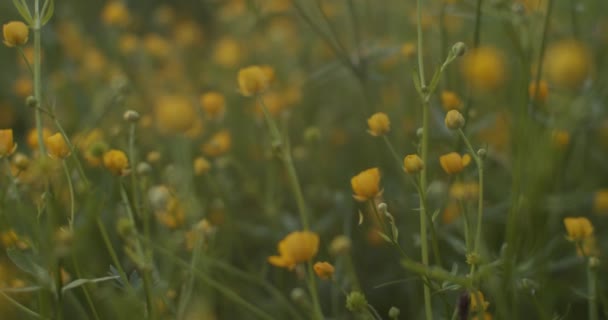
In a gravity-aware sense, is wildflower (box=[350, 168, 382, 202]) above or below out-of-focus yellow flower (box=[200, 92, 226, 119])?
above

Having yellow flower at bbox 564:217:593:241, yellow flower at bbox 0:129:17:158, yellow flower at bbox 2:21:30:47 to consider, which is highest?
yellow flower at bbox 2:21:30:47

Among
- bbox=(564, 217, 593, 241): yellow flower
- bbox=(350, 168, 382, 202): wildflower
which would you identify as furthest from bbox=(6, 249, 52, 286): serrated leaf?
bbox=(564, 217, 593, 241): yellow flower

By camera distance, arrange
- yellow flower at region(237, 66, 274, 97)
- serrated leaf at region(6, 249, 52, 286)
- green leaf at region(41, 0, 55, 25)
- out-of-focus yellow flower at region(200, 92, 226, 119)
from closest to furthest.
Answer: serrated leaf at region(6, 249, 52, 286), green leaf at region(41, 0, 55, 25), yellow flower at region(237, 66, 274, 97), out-of-focus yellow flower at region(200, 92, 226, 119)

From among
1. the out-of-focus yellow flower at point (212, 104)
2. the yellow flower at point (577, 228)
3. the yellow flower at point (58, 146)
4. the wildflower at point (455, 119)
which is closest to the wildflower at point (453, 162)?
the wildflower at point (455, 119)

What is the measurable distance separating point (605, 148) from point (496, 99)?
11.5 inches

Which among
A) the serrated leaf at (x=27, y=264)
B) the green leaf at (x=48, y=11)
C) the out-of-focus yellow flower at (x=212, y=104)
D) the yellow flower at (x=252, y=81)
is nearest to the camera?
the serrated leaf at (x=27, y=264)

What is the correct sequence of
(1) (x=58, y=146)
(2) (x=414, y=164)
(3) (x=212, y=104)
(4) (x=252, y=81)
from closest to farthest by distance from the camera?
(2) (x=414, y=164) < (1) (x=58, y=146) < (4) (x=252, y=81) < (3) (x=212, y=104)

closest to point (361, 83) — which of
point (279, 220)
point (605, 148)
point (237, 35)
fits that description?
point (279, 220)

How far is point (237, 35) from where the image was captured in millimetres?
2389

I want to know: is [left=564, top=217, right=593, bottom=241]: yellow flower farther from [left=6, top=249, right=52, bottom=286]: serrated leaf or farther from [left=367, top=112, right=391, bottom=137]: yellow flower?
[left=6, top=249, right=52, bottom=286]: serrated leaf

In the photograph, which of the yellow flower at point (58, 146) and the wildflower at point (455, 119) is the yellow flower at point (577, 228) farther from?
the yellow flower at point (58, 146)

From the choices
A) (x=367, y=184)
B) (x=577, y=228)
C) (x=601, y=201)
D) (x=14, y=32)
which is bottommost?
(x=601, y=201)

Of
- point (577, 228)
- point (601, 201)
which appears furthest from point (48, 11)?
point (601, 201)

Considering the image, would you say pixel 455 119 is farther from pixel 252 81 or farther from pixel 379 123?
pixel 252 81
